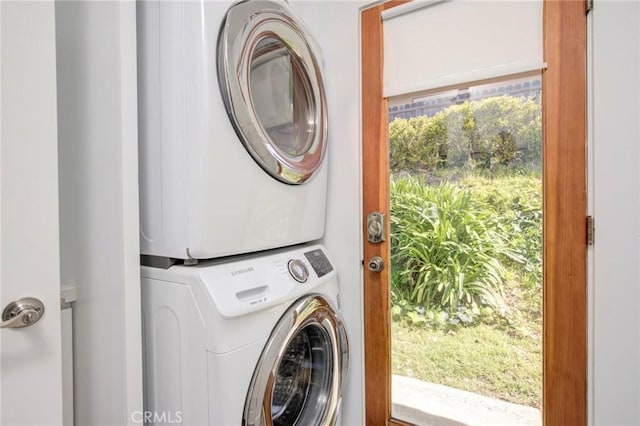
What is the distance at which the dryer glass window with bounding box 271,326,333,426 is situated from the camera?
123cm

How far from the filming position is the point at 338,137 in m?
1.47

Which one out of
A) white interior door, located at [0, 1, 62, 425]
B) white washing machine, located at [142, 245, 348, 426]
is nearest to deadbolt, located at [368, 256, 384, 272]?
white washing machine, located at [142, 245, 348, 426]

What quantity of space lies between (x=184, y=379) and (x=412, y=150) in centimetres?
114

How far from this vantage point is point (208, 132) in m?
0.88

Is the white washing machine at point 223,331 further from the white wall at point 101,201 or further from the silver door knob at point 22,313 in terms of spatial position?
the silver door knob at point 22,313

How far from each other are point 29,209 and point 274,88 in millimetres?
830

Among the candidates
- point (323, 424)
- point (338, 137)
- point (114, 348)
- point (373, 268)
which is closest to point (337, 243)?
point (373, 268)

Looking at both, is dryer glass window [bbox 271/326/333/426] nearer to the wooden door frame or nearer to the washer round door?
the washer round door

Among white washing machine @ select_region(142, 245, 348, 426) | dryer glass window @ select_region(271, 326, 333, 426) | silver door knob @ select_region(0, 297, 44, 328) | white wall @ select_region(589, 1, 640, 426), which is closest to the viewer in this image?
silver door knob @ select_region(0, 297, 44, 328)

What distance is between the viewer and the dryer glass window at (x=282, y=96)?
3.67ft

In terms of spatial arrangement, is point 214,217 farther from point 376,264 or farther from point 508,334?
point 508,334

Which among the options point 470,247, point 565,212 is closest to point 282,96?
point 470,247

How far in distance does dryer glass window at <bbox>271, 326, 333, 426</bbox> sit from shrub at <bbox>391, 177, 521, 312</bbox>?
398 mm

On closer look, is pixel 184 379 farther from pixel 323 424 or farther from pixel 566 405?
pixel 566 405
